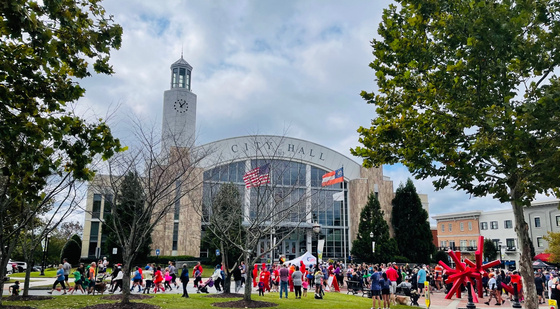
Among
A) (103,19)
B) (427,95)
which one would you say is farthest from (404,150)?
(103,19)

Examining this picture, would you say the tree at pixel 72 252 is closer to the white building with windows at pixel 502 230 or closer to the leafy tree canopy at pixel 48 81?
the leafy tree canopy at pixel 48 81

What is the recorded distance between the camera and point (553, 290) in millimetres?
16469

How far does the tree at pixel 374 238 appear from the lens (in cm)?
4394

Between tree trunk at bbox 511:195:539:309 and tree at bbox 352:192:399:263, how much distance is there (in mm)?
34199

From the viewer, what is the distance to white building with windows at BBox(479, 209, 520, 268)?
61.1 meters

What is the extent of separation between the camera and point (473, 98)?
996cm

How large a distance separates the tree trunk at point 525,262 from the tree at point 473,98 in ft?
0.07

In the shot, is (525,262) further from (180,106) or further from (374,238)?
(180,106)

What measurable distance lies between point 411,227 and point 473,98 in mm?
39052

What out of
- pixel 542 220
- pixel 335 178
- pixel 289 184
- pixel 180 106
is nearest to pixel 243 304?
pixel 335 178

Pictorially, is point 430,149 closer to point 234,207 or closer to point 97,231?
point 234,207

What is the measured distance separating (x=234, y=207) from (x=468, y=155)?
572 inches

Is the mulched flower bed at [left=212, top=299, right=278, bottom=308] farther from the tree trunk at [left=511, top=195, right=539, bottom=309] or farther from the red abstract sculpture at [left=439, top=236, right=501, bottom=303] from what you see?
the tree trunk at [left=511, top=195, right=539, bottom=309]

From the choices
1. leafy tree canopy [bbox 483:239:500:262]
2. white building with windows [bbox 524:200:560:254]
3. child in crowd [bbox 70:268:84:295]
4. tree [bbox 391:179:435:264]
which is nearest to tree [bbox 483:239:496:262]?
leafy tree canopy [bbox 483:239:500:262]
